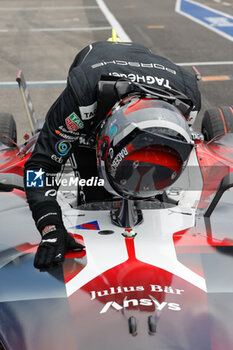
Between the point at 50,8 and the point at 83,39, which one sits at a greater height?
the point at 50,8

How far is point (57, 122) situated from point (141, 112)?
2.02 feet

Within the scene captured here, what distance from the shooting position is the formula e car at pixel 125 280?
219 centimetres

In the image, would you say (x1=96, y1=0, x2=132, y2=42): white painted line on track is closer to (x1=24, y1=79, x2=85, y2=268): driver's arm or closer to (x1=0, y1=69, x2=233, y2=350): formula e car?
(x1=24, y1=79, x2=85, y2=268): driver's arm

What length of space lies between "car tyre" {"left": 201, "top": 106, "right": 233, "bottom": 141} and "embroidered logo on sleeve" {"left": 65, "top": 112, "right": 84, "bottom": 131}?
2.44 m

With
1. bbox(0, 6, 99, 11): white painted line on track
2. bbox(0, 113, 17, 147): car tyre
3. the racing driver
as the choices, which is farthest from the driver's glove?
bbox(0, 6, 99, 11): white painted line on track

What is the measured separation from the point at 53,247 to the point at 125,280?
36cm

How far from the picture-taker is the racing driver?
2697 mm

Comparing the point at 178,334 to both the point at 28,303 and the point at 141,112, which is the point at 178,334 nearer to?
the point at 28,303

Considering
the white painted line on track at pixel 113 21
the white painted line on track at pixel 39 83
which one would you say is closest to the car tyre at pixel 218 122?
the white painted line on track at pixel 39 83

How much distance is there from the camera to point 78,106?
3.00 metres

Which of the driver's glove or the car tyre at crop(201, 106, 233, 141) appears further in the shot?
the car tyre at crop(201, 106, 233, 141)

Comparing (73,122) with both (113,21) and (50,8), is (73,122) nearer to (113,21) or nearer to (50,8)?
(113,21)

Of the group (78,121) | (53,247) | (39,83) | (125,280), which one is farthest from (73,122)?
(39,83)

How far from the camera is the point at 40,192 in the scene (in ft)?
9.52
